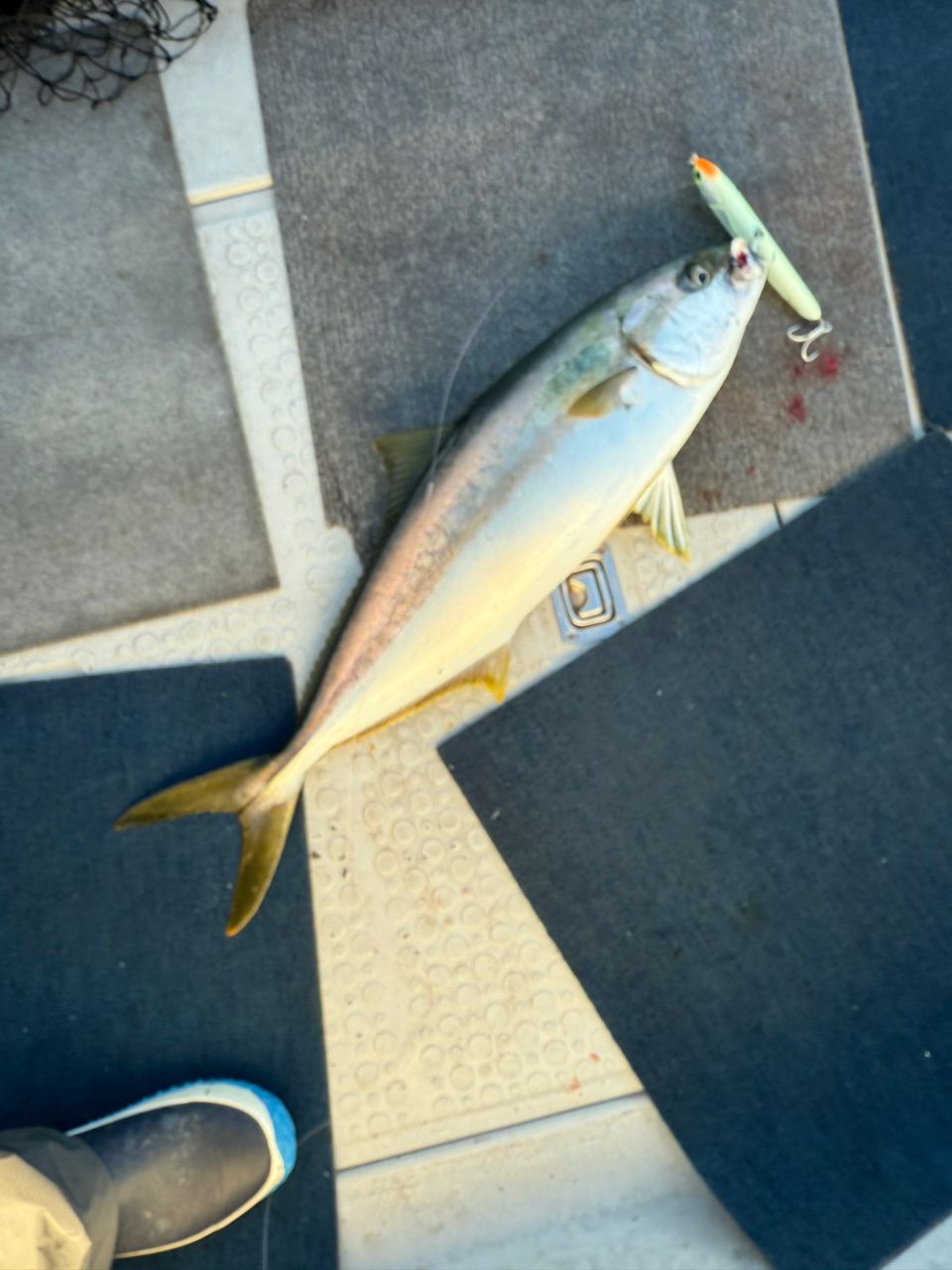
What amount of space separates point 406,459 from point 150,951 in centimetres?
119

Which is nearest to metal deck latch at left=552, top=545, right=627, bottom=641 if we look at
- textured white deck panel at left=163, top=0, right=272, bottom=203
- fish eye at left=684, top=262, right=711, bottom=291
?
fish eye at left=684, top=262, right=711, bottom=291

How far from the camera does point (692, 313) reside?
1.78m

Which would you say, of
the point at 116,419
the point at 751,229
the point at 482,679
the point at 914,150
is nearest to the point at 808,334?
the point at 751,229

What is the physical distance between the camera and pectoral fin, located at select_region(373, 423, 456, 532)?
185 centimetres

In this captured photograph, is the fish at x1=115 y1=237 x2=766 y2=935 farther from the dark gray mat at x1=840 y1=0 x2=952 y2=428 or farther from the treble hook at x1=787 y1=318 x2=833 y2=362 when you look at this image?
the dark gray mat at x1=840 y1=0 x2=952 y2=428

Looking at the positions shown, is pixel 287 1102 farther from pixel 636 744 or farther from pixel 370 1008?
pixel 636 744

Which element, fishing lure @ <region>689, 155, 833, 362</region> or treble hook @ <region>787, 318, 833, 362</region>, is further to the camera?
treble hook @ <region>787, 318, 833, 362</region>

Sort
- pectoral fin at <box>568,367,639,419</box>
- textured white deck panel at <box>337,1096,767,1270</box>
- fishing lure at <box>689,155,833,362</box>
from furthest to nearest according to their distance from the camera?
1. textured white deck panel at <box>337,1096,767,1270</box>
2. fishing lure at <box>689,155,833,362</box>
3. pectoral fin at <box>568,367,639,419</box>

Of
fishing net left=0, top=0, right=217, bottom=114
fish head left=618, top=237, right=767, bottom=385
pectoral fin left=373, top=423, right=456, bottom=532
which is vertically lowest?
pectoral fin left=373, top=423, right=456, bottom=532

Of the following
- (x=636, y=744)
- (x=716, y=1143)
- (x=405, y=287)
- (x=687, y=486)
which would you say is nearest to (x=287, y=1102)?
(x=716, y=1143)

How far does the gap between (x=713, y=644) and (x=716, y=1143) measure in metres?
1.06

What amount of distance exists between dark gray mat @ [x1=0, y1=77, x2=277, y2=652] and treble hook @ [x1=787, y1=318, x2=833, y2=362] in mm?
1236

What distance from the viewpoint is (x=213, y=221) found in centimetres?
207

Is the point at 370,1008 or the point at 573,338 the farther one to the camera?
the point at 370,1008
